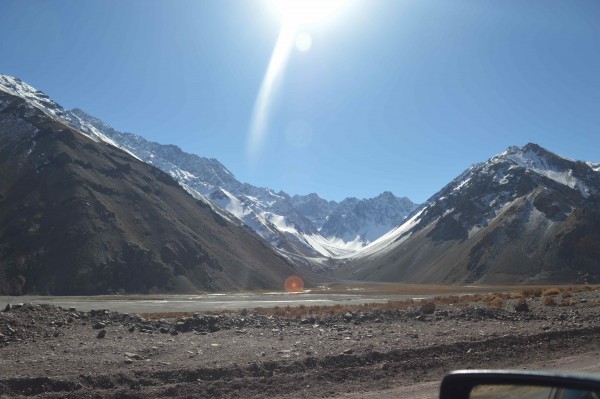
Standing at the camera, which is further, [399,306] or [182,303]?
[182,303]

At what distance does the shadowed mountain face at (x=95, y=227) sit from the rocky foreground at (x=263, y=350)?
95058 mm

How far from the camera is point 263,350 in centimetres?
1855

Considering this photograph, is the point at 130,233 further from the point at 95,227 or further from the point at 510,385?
the point at 510,385

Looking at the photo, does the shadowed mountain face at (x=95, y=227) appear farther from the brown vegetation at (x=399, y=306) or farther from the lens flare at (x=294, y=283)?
the brown vegetation at (x=399, y=306)

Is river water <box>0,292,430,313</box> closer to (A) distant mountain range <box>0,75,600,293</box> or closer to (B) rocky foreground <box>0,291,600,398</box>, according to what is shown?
(A) distant mountain range <box>0,75,600,293</box>

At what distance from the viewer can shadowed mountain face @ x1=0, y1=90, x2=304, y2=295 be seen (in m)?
112

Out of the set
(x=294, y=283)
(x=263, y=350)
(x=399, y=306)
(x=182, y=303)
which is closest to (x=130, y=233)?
(x=182, y=303)

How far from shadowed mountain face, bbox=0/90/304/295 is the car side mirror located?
381 feet

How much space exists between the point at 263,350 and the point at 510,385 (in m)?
15.0

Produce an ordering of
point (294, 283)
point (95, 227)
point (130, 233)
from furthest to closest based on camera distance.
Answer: point (294, 283) → point (130, 233) → point (95, 227)

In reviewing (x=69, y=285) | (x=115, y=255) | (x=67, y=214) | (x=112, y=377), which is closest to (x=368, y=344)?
(x=112, y=377)

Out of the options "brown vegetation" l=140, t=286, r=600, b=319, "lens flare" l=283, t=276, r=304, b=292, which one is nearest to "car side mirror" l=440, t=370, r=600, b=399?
"brown vegetation" l=140, t=286, r=600, b=319

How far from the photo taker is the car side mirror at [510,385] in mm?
3914

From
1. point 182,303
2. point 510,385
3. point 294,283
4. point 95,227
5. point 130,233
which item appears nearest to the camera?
point 510,385
